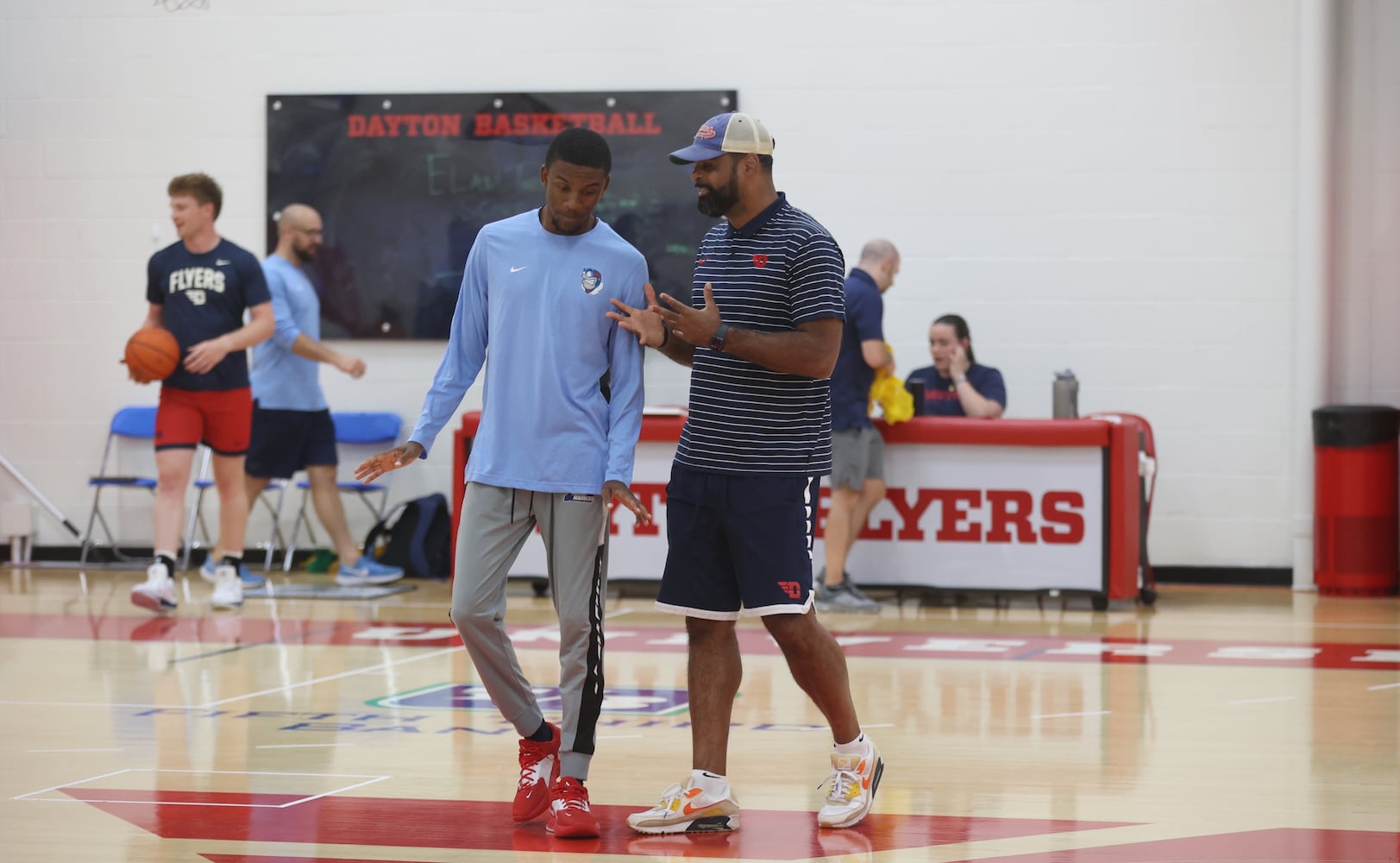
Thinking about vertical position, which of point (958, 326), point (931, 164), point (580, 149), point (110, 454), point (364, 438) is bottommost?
point (110, 454)

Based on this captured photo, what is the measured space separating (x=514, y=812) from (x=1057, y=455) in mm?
4866

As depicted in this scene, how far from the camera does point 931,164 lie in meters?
9.51

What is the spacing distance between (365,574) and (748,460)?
5631 mm

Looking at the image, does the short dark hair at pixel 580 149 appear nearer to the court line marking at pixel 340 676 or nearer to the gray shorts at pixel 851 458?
the court line marking at pixel 340 676

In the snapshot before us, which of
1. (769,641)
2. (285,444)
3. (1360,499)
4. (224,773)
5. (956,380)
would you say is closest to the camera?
(224,773)

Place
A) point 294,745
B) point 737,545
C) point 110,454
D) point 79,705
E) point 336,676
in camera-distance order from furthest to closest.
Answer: point 110,454 → point 336,676 → point 79,705 → point 294,745 → point 737,545

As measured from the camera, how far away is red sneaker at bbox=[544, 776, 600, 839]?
11.8 ft

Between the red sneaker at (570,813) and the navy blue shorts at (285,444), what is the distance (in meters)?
5.26

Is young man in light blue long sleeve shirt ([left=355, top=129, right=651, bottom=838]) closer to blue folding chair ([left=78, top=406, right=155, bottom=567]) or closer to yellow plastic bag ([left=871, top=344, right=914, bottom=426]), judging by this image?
yellow plastic bag ([left=871, top=344, right=914, bottom=426])

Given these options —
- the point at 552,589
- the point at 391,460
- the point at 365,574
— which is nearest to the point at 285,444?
the point at 365,574

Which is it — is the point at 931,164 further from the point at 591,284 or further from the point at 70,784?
the point at 70,784

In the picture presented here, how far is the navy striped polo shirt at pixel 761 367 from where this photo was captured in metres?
3.71

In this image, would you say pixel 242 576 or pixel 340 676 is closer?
pixel 340 676

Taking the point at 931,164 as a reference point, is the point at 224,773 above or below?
below
